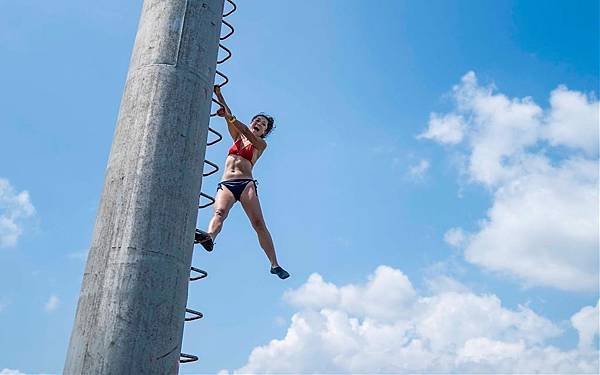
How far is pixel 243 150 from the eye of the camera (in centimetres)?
779

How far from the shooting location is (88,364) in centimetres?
359

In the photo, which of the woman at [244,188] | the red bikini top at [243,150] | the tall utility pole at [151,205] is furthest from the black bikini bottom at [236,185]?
the tall utility pole at [151,205]

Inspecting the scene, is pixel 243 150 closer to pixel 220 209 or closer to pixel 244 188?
pixel 244 188

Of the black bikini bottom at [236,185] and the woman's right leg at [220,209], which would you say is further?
the black bikini bottom at [236,185]

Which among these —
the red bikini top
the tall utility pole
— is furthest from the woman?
the tall utility pole

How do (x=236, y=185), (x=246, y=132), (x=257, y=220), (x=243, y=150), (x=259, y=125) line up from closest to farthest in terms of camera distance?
(x=246, y=132), (x=257, y=220), (x=236, y=185), (x=243, y=150), (x=259, y=125)

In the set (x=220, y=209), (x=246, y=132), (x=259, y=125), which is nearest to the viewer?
(x=246, y=132)

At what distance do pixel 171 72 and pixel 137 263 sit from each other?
4.58ft

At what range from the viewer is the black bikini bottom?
24.5ft

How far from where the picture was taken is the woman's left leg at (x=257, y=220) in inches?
289

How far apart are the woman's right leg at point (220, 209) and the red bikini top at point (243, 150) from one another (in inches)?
21.0

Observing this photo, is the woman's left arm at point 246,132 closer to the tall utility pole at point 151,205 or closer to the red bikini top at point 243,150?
the red bikini top at point 243,150

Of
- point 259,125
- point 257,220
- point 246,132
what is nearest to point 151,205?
point 246,132

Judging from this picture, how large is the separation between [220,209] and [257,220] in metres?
0.50
